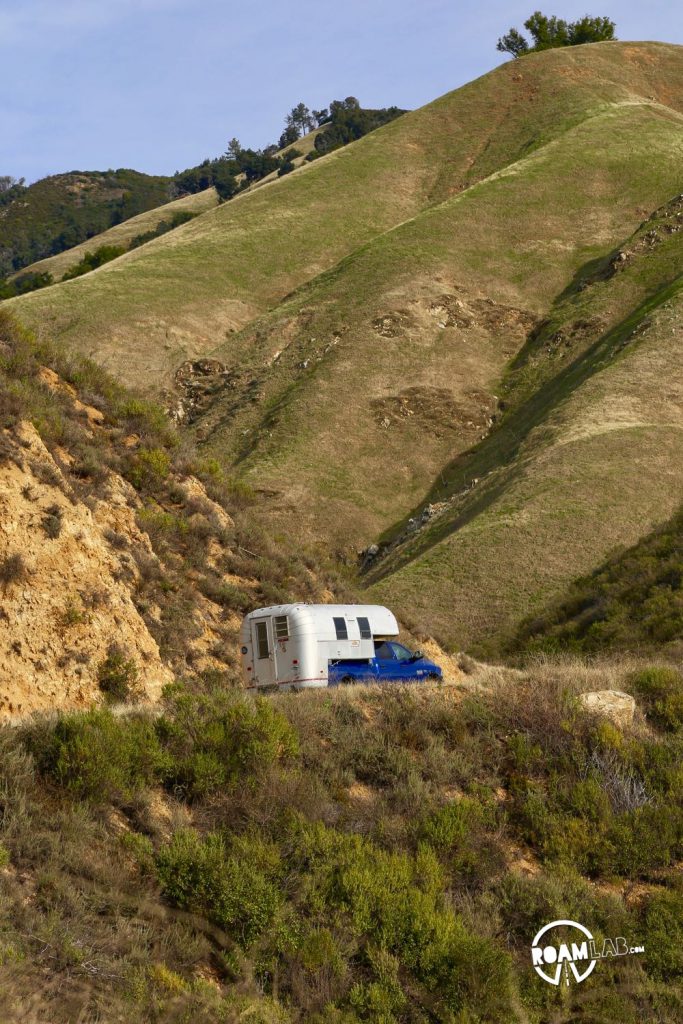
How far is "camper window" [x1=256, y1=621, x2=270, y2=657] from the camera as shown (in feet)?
56.0

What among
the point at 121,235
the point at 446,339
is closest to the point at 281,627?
the point at 446,339

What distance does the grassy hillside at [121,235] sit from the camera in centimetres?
14350

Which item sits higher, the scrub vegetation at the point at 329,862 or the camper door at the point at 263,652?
the camper door at the point at 263,652

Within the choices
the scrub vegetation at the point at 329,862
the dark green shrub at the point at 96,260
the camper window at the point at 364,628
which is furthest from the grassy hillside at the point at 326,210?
the scrub vegetation at the point at 329,862

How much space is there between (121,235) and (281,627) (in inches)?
5977

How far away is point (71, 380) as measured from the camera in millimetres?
22234

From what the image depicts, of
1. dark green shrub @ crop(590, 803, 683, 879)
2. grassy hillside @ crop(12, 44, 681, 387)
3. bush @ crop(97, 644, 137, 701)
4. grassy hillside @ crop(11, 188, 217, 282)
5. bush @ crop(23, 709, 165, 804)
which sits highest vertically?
grassy hillside @ crop(11, 188, 217, 282)

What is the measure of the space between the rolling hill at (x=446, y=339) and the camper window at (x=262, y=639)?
847 cm

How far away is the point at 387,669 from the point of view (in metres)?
18.3

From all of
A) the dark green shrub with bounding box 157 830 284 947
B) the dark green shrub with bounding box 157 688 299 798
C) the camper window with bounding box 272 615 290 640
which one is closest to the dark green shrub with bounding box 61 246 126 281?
the camper window with bounding box 272 615 290 640

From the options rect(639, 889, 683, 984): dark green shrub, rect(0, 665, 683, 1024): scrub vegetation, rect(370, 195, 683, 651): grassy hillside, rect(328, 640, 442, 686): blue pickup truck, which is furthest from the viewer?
rect(370, 195, 683, 651): grassy hillside

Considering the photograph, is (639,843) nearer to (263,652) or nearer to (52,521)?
(263,652)

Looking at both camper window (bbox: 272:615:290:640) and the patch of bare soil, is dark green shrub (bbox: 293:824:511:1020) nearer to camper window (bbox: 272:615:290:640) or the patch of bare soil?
camper window (bbox: 272:615:290:640)

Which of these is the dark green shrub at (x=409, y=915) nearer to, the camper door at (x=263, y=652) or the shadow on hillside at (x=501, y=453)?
the camper door at (x=263, y=652)
